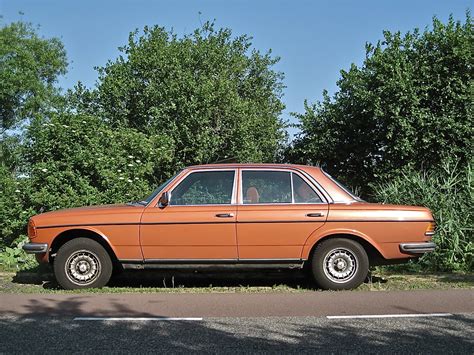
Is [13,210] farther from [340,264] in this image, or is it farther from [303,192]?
[340,264]

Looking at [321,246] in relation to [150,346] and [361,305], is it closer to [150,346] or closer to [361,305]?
[361,305]

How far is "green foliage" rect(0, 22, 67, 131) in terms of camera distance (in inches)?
1197

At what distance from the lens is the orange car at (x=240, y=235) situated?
7578 mm

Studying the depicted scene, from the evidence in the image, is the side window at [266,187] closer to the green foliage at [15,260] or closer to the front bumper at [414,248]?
the front bumper at [414,248]

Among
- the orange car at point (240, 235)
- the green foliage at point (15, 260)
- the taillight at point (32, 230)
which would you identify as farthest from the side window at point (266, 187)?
the green foliage at point (15, 260)

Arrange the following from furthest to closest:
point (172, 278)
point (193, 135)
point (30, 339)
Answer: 1. point (193, 135)
2. point (172, 278)
3. point (30, 339)

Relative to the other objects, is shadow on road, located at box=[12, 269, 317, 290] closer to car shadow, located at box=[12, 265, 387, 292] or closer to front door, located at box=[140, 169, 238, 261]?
car shadow, located at box=[12, 265, 387, 292]

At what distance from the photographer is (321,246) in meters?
7.62

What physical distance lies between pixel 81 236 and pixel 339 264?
12.0ft

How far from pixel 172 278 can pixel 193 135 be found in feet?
34.2

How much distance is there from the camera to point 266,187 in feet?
26.0

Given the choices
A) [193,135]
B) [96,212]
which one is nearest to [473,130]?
[193,135]

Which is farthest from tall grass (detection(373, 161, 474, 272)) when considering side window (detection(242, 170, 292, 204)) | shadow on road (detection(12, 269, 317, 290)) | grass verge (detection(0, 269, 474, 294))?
side window (detection(242, 170, 292, 204))

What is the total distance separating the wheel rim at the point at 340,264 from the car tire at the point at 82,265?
119 inches
